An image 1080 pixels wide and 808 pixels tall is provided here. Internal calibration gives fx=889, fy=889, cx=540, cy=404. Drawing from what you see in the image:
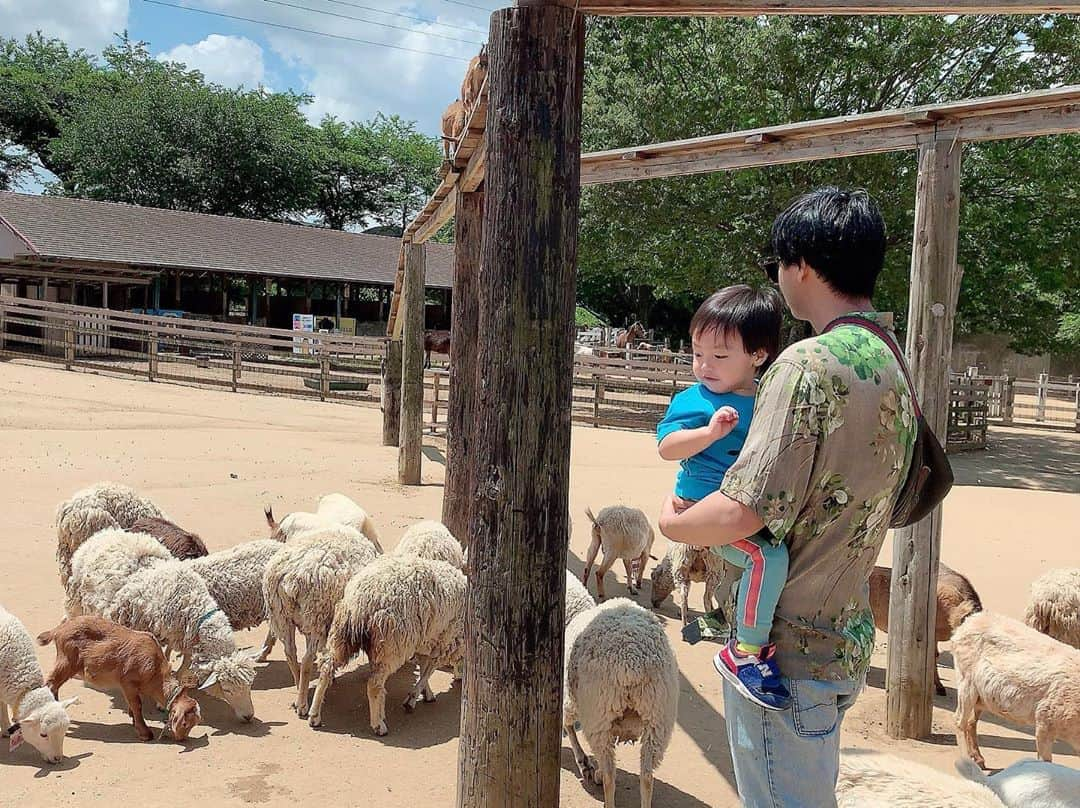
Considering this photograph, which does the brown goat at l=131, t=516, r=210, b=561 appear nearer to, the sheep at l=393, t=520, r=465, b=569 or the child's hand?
the sheep at l=393, t=520, r=465, b=569

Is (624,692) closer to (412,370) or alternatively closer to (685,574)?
(685,574)

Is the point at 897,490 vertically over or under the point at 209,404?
over

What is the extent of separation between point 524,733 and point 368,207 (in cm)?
4935

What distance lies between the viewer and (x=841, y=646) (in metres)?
2.00

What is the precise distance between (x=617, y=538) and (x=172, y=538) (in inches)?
135

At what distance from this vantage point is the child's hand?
2402 millimetres

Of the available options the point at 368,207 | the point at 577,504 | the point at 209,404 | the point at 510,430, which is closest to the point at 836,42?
the point at 577,504

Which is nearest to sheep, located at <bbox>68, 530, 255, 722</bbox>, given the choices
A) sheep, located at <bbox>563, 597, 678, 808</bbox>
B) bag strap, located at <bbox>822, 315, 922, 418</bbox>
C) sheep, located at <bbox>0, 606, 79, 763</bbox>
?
sheep, located at <bbox>0, 606, 79, 763</bbox>

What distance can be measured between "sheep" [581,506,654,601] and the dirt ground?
407 mm

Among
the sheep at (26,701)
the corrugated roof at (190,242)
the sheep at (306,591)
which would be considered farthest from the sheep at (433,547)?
the corrugated roof at (190,242)

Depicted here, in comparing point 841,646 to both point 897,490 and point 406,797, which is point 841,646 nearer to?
point 897,490

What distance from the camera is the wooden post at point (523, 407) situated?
2996mm

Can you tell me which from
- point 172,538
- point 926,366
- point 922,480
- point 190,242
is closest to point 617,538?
point 926,366

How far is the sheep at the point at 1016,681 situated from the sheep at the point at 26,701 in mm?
4502
